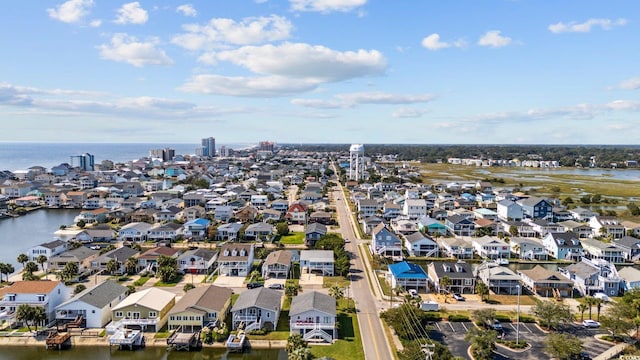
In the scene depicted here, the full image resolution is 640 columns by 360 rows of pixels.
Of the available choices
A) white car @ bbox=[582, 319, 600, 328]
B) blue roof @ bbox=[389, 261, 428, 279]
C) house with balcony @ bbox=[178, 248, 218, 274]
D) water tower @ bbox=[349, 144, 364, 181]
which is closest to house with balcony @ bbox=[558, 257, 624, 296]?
white car @ bbox=[582, 319, 600, 328]

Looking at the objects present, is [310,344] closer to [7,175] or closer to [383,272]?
[383,272]

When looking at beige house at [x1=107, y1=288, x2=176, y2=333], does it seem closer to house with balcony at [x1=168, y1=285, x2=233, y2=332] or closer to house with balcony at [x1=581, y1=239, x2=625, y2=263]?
house with balcony at [x1=168, y1=285, x2=233, y2=332]

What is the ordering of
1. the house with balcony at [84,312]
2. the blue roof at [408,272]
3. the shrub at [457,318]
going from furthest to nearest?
the blue roof at [408,272], the shrub at [457,318], the house with balcony at [84,312]

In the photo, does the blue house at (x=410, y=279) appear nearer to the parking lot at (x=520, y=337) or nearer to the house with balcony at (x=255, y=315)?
the parking lot at (x=520, y=337)

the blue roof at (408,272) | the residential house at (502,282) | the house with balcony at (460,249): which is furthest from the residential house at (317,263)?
the house with balcony at (460,249)

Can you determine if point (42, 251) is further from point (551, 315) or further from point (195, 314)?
point (551, 315)
